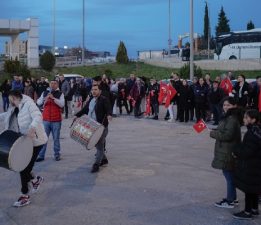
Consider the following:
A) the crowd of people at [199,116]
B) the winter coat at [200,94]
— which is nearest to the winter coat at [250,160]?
the crowd of people at [199,116]

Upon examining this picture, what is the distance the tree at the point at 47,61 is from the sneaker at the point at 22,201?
167 ft

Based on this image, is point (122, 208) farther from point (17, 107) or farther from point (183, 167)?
point (183, 167)

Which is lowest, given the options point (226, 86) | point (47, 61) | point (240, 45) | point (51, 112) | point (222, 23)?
point (51, 112)

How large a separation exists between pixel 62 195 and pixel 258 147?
3201 mm

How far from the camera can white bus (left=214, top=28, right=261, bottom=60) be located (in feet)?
183

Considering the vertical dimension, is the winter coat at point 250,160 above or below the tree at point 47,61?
below

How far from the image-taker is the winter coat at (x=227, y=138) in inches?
279

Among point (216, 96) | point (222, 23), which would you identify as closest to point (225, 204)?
point (216, 96)

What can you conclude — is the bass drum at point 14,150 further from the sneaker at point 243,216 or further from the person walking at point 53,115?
the person walking at point 53,115

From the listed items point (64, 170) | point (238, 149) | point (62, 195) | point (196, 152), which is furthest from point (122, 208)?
point (196, 152)

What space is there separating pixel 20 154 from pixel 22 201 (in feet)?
2.58

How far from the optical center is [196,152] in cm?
Result: 1228

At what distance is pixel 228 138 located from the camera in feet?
23.2

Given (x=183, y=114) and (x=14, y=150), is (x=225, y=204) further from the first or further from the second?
(x=183, y=114)
